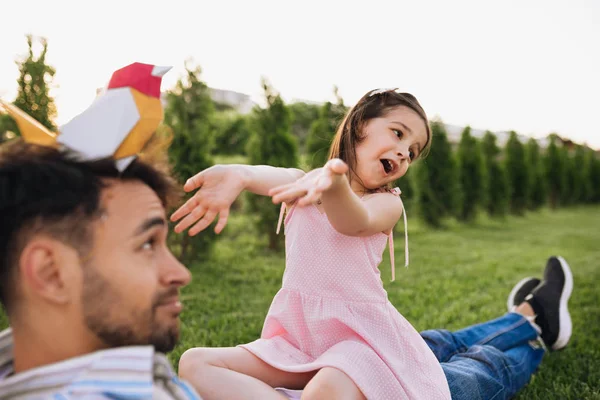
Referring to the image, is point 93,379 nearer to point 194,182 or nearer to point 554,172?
point 194,182

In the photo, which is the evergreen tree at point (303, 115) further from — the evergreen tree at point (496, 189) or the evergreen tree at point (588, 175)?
the evergreen tree at point (496, 189)

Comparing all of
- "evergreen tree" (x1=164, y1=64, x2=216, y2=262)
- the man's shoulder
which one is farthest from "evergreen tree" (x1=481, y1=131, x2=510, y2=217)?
the man's shoulder

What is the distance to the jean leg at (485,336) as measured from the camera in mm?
3119

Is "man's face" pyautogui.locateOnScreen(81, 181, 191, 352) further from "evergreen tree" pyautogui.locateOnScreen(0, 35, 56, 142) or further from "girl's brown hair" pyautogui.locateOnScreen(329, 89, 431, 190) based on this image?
"evergreen tree" pyautogui.locateOnScreen(0, 35, 56, 142)

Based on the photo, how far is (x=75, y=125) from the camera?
4.47ft

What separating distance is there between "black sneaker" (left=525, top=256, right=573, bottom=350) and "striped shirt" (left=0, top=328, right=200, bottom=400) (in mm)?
3174

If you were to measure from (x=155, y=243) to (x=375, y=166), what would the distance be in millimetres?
1189

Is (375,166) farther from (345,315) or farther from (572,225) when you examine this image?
(572,225)

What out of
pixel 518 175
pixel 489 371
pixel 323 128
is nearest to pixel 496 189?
pixel 518 175

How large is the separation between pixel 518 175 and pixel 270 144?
11.7m

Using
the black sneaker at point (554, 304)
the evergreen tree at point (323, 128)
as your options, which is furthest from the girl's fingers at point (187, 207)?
the evergreen tree at point (323, 128)

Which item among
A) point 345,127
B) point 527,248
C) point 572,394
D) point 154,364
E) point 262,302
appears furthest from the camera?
point 527,248

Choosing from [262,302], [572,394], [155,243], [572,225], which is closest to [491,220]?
[572,225]

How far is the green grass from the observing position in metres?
3.38
